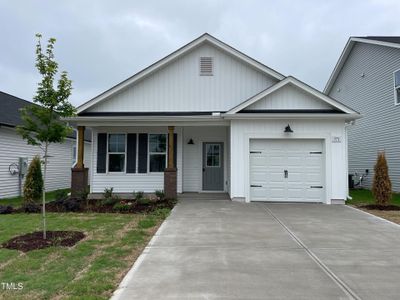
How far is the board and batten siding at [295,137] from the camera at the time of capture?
12.0 metres

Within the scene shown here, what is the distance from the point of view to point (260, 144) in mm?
12492

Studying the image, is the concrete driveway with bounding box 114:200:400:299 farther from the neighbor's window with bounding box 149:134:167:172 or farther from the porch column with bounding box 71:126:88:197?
the porch column with bounding box 71:126:88:197

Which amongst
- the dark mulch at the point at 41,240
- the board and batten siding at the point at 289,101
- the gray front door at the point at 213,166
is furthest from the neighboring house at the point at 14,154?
the board and batten siding at the point at 289,101

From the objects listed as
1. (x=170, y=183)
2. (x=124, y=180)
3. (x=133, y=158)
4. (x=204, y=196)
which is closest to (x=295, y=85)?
(x=204, y=196)

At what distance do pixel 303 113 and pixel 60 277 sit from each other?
987 centimetres

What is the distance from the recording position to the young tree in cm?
690

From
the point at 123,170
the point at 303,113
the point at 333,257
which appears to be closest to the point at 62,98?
the point at 333,257

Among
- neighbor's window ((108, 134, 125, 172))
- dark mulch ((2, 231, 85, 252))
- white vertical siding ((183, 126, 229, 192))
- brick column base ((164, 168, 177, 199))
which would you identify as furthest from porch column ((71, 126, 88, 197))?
dark mulch ((2, 231, 85, 252))

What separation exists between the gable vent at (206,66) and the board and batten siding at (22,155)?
8864mm

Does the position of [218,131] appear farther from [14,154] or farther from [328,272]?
[328,272]

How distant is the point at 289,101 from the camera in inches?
493

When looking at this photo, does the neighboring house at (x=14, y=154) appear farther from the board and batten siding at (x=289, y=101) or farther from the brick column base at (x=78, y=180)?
the board and batten siding at (x=289, y=101)

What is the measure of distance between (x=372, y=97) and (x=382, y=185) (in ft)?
27.0

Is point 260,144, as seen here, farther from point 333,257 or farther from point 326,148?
point 333,257
